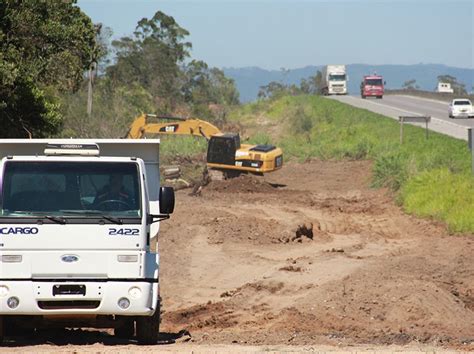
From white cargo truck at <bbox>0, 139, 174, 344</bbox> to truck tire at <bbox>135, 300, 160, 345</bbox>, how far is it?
1 centimetres

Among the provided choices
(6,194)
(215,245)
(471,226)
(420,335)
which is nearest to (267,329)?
(420,335)

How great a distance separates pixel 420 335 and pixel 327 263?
8070mm

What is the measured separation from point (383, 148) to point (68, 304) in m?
36.6

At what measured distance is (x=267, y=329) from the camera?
1619 cm

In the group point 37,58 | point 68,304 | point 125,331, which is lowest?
point 125,331

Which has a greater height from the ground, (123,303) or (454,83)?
(123,303)

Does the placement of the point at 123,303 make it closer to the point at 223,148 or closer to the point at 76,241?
the point at 76,241

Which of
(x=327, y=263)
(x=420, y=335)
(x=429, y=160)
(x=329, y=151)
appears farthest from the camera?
(x=329, y=151)

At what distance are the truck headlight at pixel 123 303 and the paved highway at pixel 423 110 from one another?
42064 millimetres

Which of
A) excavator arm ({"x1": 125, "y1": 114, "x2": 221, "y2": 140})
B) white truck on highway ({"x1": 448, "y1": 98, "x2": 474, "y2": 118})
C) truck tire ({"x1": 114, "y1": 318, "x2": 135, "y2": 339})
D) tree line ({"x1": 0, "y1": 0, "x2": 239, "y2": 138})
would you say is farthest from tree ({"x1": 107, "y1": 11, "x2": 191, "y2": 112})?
truck tire ({"x1": 114, "y1": 318, "x2": 135, "y2": 339})

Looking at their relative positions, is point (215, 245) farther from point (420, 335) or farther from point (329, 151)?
point (329, 151)

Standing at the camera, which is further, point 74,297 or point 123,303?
point 123,303

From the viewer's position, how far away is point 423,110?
8225cm

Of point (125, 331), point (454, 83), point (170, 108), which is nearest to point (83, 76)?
point (125, 331)
